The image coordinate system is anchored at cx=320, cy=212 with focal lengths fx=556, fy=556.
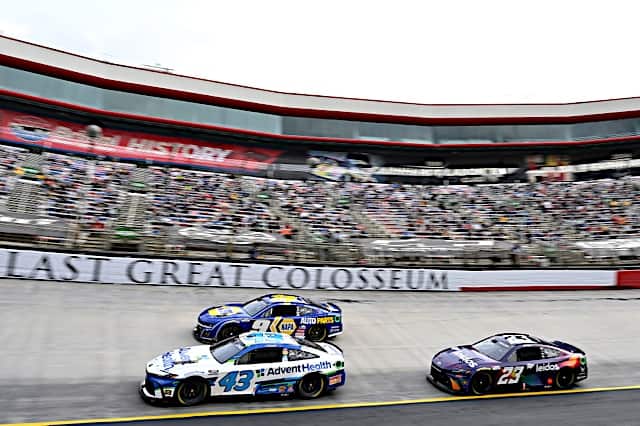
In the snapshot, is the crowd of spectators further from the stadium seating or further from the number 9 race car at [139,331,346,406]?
the number 9 race car at [139,331,346,406]

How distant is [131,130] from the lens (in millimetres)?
34062

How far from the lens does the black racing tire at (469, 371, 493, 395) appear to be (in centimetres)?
1139

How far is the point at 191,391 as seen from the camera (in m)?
9.99

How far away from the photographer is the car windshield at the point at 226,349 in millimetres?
10562

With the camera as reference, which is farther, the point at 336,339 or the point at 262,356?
the point at 336,339

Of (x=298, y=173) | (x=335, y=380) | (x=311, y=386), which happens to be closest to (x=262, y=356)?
(x=311, y=386)

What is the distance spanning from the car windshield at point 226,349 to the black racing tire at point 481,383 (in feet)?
15.6

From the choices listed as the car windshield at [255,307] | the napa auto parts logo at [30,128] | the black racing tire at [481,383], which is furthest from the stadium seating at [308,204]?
the black racing tire at [481,383]

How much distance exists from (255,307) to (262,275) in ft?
23.4

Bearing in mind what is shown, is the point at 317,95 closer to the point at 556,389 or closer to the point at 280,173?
the point at 280,173

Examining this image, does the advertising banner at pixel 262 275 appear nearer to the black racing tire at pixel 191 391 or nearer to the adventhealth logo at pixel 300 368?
the adventhealth logo at pixel 300 368

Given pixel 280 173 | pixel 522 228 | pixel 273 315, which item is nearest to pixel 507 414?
pixel 273 315

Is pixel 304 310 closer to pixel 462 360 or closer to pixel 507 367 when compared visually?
pixel 462 360

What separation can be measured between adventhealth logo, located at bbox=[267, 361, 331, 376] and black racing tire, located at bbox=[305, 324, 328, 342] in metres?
4.03
